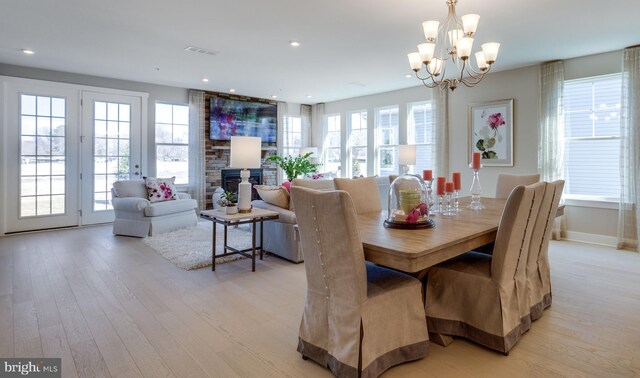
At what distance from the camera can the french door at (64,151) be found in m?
5.55

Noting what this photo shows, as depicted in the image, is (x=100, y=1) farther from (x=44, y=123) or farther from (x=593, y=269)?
(x=593, y=269)

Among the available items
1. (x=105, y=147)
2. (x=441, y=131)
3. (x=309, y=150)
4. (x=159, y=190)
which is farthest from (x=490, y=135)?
(x=105, y=147)

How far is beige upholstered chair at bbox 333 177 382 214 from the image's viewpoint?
309 centimetres

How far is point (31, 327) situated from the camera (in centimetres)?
244

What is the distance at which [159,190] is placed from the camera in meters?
5.80

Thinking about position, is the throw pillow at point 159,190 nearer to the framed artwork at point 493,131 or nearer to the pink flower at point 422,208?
the pink flower at point 422,208

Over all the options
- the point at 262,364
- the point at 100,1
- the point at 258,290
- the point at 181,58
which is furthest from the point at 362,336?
the point at 181,58

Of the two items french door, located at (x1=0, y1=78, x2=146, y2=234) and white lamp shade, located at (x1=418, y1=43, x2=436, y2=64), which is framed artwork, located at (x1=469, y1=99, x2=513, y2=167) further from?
french door, located at (x1=0, y1=78, x2=146, y2=234)

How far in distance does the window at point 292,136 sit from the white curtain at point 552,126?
543 cm

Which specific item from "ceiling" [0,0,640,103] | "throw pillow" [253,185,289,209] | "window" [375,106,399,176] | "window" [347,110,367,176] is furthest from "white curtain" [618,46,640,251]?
"window" [347,110,367,176]

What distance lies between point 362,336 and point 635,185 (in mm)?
4827

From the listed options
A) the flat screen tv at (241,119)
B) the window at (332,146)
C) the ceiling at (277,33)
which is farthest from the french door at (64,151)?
the window at (332,146)

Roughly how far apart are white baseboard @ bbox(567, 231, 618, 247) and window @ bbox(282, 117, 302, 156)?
597 centimetres

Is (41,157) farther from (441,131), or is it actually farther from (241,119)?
(441,131)
